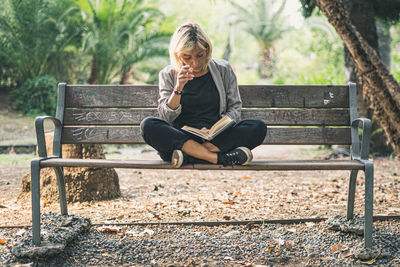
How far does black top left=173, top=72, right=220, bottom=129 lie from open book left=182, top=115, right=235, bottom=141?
19cm

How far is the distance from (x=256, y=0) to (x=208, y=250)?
25562 millimetres

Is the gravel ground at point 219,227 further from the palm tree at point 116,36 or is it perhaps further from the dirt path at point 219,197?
the palm tree at point 116,36

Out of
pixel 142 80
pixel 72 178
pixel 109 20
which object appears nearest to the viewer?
pixel 72 178

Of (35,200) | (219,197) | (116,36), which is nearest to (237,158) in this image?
(35,200)

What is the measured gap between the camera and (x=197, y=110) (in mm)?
3027

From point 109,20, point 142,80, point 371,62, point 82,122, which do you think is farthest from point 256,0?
point 82,122

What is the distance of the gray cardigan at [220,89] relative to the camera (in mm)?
2941

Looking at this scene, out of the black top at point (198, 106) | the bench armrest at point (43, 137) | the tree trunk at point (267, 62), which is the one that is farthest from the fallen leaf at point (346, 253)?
the tree trunk at point (267, 62)

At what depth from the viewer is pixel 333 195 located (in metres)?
4.62

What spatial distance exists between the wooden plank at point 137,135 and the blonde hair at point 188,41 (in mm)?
740

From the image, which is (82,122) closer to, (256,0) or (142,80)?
(142,80)

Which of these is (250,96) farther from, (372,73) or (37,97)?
(37,97)

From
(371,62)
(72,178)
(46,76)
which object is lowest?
(72,178)

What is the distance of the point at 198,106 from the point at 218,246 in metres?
1.00
